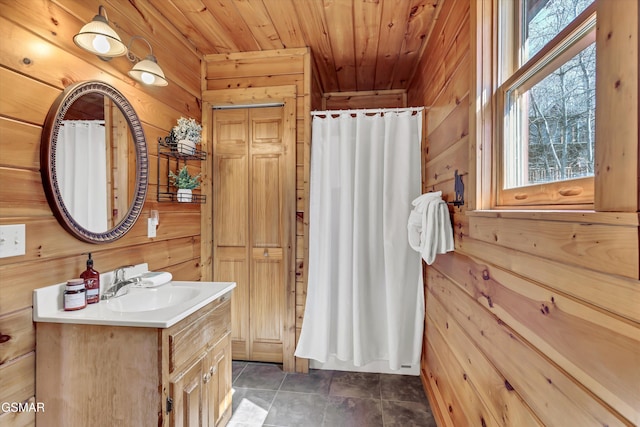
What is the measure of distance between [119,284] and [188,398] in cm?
64

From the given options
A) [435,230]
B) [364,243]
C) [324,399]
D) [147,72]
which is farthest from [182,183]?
[324,399]

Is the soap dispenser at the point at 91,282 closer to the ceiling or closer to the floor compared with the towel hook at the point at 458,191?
closer to the floor

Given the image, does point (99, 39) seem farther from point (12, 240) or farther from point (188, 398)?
point (188, 398)

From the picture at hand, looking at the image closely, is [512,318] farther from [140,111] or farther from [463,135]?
[140,111]

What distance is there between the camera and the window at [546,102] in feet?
2.38

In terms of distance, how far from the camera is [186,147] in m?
1.86

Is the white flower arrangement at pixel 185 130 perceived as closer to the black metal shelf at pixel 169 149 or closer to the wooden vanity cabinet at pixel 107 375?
the black metal shelf at pixel 169 149

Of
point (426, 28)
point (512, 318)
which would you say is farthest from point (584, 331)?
point (426, 28)

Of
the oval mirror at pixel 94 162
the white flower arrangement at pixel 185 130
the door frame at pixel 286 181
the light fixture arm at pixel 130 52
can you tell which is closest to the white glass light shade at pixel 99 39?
the oval mirror at pixel 94 162

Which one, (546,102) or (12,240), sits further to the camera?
(12,240)

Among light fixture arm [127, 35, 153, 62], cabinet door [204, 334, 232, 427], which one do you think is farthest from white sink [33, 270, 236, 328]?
light fixture arm [127, 35, 153, 62]

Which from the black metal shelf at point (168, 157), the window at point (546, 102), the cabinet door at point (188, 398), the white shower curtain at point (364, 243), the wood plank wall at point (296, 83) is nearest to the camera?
the window at point (546, 102)

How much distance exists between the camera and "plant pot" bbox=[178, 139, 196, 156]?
183 centimetres

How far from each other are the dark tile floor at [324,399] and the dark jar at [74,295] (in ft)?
3.79
